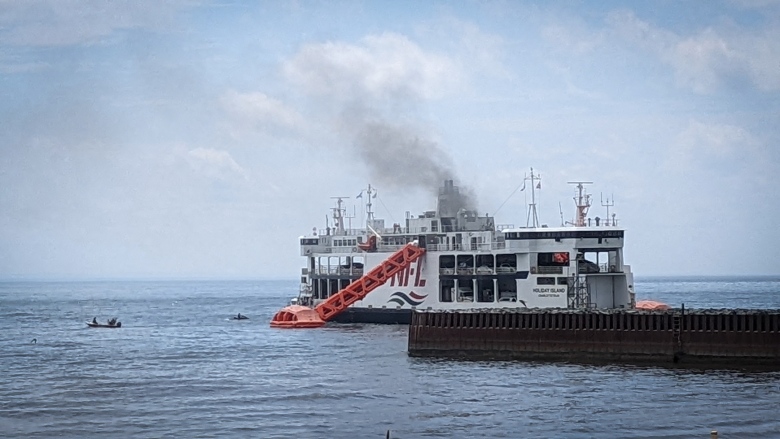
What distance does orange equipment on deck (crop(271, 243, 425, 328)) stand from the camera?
79.9 meters

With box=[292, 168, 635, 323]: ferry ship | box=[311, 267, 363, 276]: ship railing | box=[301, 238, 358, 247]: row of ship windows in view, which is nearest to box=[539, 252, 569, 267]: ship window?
box=[292, 168, 635, 323]: ferry ship

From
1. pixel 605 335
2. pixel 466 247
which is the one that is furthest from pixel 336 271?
pixel 605 335

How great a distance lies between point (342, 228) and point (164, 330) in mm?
18721

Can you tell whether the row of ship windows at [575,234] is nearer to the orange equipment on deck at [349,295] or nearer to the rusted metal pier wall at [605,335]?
the orange equipment on deck at [349,295]

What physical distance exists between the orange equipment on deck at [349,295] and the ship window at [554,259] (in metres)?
10.5

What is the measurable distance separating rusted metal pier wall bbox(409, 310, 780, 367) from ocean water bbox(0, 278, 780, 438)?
1.63 metres

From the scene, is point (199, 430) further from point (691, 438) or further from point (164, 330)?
point (164, 330)

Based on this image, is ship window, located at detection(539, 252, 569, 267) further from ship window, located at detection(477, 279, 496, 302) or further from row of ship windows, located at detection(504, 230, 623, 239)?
ship window, located at detection(477, 279, 496, 302)

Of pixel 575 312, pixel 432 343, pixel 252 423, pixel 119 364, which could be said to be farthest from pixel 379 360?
pixel 252 423

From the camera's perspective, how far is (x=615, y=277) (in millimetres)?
73062

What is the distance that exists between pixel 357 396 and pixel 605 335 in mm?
15671

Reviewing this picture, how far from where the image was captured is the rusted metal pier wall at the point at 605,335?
5191 cm

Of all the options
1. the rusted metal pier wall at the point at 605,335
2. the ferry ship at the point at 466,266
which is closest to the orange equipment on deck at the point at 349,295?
the ferry ship at the point at 466,266

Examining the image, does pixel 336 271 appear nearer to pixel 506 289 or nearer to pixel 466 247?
pixel 466 247
